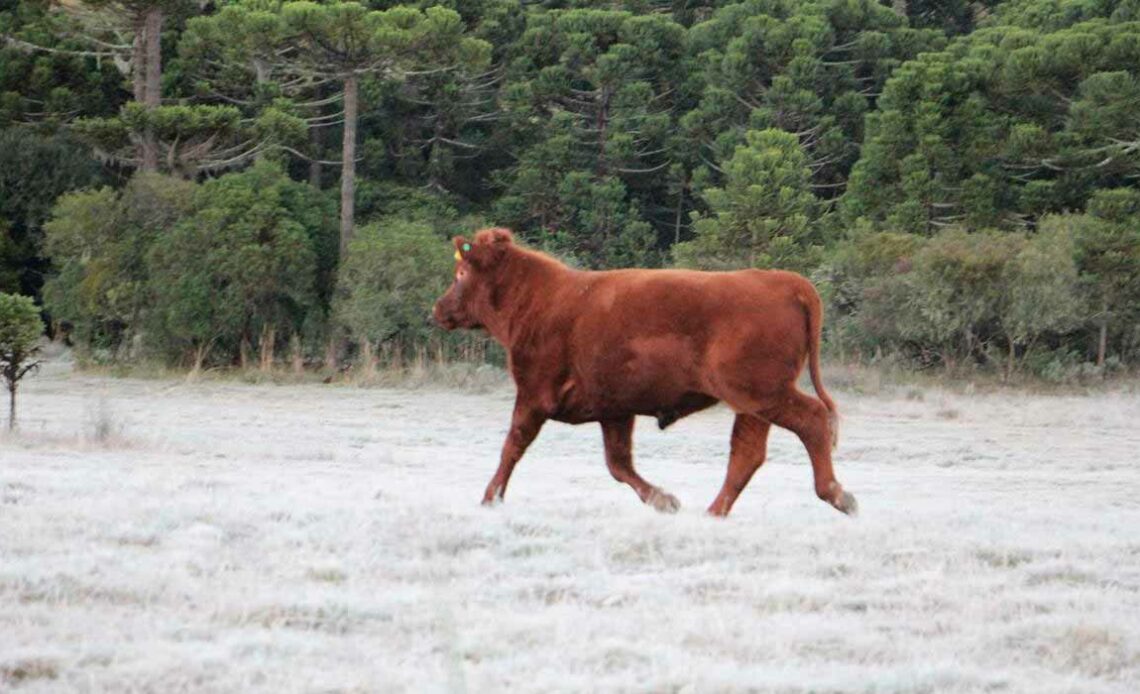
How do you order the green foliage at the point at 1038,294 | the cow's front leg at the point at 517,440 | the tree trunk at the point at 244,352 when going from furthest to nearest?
the green foliage at the point at 1038,294, the tree trunk at the point at 244,352, the cow's front leg at the point at 517,440

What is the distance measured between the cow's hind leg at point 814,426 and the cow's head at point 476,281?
222 centimetres

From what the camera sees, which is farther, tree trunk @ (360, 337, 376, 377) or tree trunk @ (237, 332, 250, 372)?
tree trunk @ (237, 332, 250, 372)

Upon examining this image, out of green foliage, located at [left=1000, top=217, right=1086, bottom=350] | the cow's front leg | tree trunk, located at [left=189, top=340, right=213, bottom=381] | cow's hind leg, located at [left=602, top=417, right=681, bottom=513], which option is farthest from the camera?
green foliage, located at [left=1000, top=217, right=1086, bottom=350]

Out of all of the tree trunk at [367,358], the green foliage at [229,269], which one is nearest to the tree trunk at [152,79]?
the green foliage at [229,269]

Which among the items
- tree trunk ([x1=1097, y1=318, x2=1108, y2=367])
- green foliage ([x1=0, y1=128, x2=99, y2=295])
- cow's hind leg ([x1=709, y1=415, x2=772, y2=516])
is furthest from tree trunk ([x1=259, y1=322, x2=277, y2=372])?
cow's hind leg ([x1=709, y1=415, x2=772, y2=516])

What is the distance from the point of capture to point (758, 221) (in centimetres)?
3969

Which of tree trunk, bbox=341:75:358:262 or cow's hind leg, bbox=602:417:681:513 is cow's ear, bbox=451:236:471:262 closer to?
cow's hind leg, bbox=602:417:681:513

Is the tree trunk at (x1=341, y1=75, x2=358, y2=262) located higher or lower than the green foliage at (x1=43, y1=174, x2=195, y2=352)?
higher

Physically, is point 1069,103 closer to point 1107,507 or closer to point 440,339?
point 440,339

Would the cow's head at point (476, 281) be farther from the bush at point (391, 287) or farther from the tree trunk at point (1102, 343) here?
the tree trunk at point (1102, 343)

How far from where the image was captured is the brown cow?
9906 mm

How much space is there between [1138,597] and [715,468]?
38.0ft

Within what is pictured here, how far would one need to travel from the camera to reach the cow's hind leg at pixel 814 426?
9.90 m

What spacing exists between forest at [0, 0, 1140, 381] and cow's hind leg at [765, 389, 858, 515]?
81.1 ft
